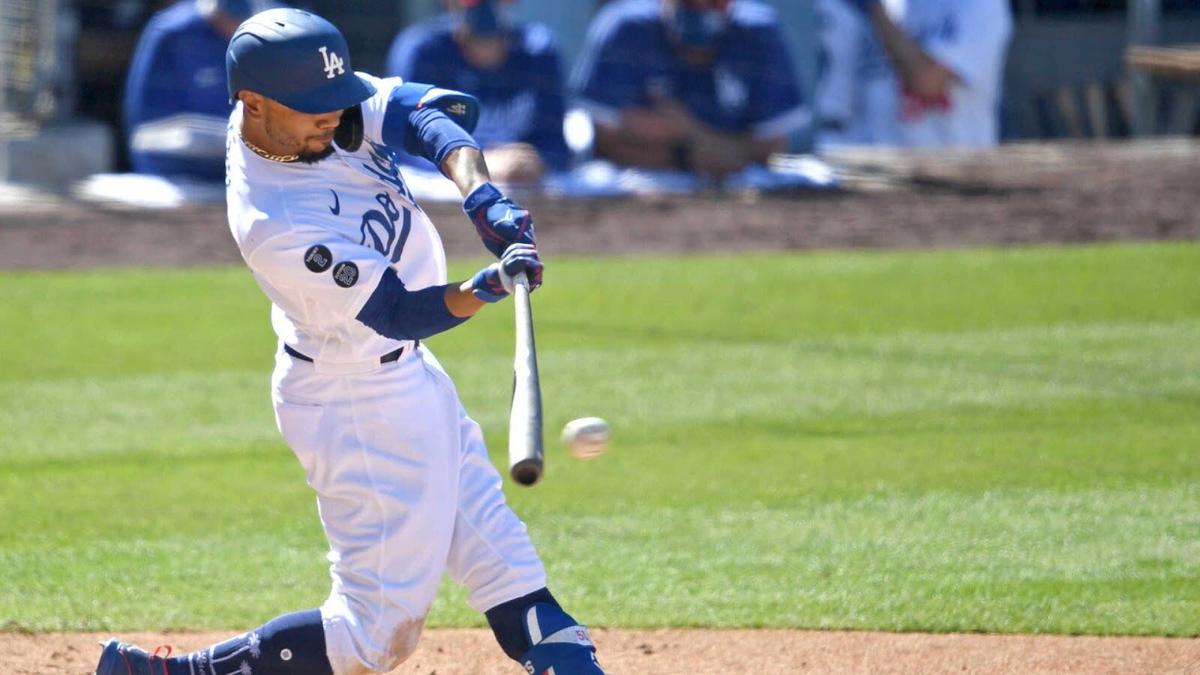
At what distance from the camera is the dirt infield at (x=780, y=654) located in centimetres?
391

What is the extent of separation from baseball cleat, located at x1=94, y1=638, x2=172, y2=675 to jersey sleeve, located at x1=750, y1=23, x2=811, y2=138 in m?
8.07

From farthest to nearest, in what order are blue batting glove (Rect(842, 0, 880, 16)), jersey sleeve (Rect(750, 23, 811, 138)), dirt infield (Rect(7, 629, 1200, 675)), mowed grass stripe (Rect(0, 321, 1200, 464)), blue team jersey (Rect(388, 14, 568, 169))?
blue batting glove (Rect(842, 0, 880, 16)) → jersey sleeve (Rect(750, 23, 811, 138)) → blue team jersey (Rect(388, 14, 568, 169)) → mowed grass stripe (Rect(0, 321, 1200, 464)) → dirt infield (Rect(7, 629, 1200, 675))

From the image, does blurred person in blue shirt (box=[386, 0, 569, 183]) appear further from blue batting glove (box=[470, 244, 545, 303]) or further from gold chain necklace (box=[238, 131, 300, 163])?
blue batting glove (box=[470, 244, 545, 303])

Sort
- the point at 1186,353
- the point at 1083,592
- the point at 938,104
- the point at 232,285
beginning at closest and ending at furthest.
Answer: the point at 1083,592
the point at 1186,353
the point at 232,285
the point at 938,104

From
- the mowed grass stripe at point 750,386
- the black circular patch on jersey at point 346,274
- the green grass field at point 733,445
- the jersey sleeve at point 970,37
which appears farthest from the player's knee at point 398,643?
the jersey sleeve at point 970,37

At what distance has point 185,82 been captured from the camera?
10289 mm

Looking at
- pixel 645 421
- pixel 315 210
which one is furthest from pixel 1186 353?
pixel 315 210

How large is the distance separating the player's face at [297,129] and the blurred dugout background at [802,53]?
8.31 meters

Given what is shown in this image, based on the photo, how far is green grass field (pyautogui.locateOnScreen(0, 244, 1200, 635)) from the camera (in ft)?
14.9

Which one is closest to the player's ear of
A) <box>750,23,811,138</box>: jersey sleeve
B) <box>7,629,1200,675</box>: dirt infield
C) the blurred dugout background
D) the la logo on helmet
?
the la logo on helmet

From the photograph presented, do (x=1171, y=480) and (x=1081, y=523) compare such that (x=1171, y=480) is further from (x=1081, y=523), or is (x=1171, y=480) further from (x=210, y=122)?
(x=210, y=122)

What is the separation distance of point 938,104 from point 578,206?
3669 millimetres

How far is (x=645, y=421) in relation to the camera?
6.52m

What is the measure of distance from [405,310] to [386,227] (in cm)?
26
